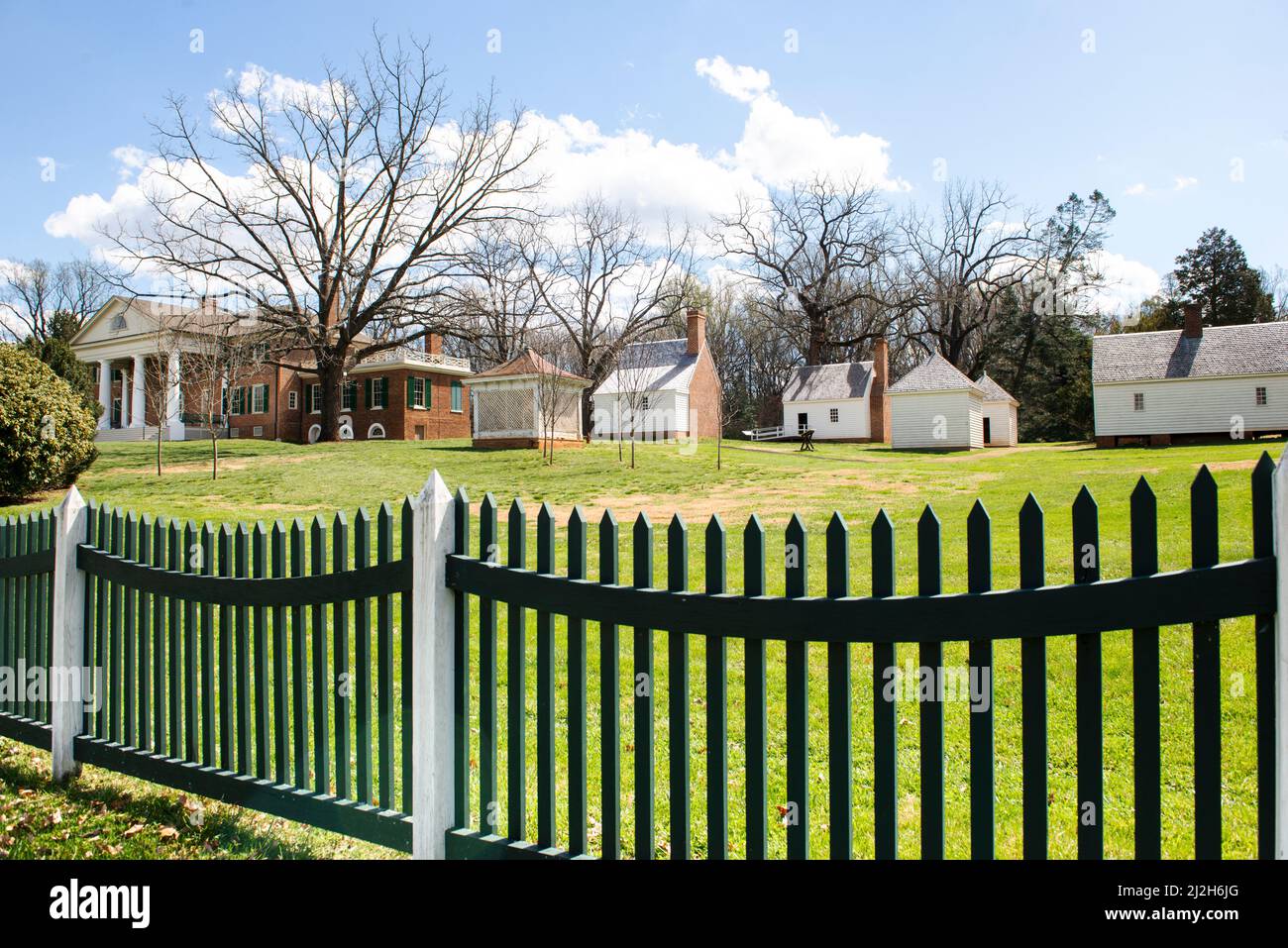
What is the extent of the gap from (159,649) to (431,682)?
6.31 feet

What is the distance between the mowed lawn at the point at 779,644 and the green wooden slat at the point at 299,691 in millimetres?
354

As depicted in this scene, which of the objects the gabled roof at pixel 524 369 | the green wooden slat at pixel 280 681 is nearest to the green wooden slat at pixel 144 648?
the green wooden slat at pixel 280 681

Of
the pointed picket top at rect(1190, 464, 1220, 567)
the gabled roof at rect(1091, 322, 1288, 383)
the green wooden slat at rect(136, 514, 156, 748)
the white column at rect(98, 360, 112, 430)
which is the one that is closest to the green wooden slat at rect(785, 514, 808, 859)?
the pointed picket top at rect(1190, 464, 1220, 567)

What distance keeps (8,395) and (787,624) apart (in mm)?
11940

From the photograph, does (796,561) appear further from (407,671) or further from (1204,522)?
(407,671)

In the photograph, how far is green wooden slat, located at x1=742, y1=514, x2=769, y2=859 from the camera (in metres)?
2.27

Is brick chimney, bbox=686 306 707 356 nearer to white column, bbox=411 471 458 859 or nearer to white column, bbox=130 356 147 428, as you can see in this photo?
white column, bbox=130 356 147 428

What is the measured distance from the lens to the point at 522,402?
21.4 meters

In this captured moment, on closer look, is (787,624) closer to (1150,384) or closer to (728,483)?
(728,483)

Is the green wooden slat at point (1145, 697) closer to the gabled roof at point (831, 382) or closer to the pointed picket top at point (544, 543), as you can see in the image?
the pointed picket top at point (544, 543)

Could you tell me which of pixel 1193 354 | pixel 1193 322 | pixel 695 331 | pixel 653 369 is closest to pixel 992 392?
pixel 1193 322

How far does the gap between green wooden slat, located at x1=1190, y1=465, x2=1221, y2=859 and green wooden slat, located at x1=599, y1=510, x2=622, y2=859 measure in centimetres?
149

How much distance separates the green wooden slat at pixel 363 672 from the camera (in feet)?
10.3
